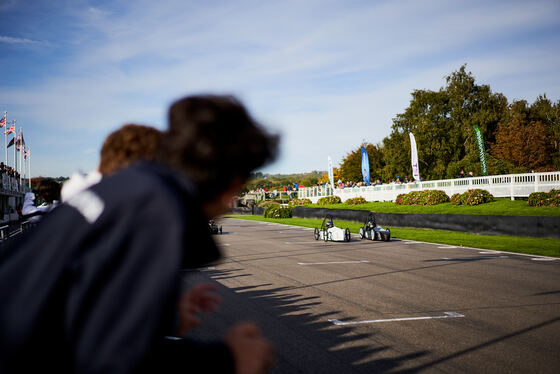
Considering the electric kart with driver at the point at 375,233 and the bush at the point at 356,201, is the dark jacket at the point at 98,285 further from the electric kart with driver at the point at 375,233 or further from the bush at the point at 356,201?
the bush at the point at 356,201

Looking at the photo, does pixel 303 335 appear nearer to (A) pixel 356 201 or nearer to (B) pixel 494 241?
(B) pixel 494 241

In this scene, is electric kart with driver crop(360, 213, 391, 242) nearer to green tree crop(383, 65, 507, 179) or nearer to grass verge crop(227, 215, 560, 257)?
grass verge crop(227, 215, 560, 257)

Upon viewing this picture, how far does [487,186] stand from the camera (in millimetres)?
27688

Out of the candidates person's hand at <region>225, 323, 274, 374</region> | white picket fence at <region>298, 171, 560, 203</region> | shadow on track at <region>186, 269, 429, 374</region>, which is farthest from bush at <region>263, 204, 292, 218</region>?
person's hand at <region>225, 323, 274, 374</region>

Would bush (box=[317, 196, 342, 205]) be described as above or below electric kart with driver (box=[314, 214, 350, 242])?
above

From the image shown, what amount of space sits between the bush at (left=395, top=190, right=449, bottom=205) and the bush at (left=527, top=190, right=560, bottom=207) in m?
7.81

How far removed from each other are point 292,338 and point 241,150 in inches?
198

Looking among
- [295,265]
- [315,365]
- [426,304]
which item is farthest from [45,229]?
[295,265]

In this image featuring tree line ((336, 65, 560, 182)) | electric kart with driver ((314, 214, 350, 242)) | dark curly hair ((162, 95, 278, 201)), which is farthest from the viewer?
tree line ((336, 65, 560, 182))

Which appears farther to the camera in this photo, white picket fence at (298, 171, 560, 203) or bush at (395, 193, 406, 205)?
bush at (395, 193, 406, 205)

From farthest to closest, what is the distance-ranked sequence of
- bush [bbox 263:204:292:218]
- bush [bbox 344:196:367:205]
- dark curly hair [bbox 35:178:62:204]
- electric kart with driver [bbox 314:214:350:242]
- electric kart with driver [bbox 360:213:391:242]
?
1. bush [bbox 344:196:367:205]
2. bush [bbox 263:204:292:218]
3. electric kart with driver [bbox 314:214:350:242]
4. electric kart with driver [bbox 360:213:391:242]
5. dark curly hair [bbox 35:178:62:204]

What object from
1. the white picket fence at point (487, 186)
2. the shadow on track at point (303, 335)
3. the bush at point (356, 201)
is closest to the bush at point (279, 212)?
the bush at point (356, 201)

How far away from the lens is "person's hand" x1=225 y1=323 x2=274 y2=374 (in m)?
1.19

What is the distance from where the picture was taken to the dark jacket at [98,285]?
946 mm
